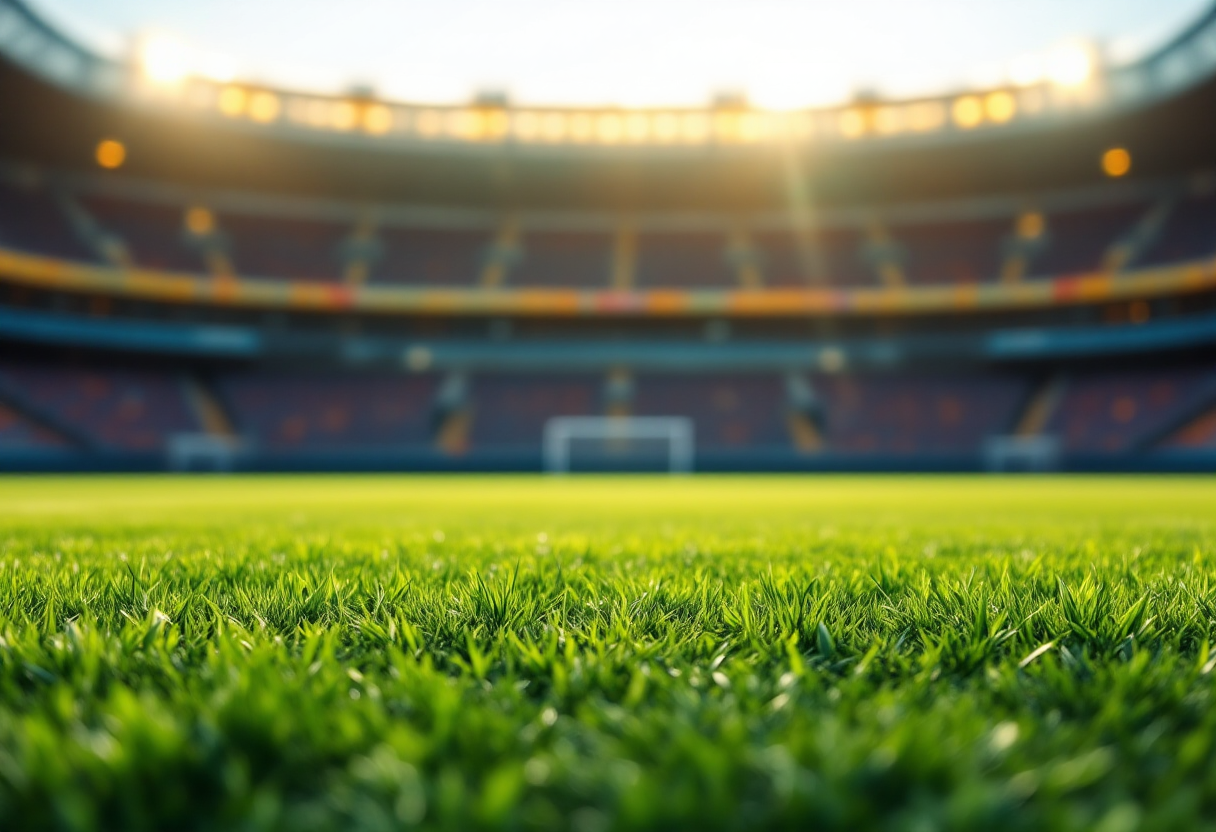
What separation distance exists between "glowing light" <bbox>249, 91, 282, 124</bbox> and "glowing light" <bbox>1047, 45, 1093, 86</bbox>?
23378mm

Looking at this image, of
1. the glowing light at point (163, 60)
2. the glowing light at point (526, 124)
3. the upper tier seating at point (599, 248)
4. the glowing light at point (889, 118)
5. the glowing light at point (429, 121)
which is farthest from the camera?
the glowing light at point (526, 124)

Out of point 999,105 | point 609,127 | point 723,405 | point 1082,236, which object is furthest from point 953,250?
point 609,127

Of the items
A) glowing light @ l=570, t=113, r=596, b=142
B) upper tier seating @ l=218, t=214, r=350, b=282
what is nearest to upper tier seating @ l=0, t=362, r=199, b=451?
upper tier seating @ l=218, t=214, r=350, b=282

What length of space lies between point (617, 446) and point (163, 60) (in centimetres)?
1769

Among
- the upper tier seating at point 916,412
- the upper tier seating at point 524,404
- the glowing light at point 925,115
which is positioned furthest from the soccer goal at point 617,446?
the glowing light at point 925,115

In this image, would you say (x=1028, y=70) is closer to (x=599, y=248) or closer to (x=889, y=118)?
(x=889, y=118)

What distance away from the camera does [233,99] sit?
24797mm

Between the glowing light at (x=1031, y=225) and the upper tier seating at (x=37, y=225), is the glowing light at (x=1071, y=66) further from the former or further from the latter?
the upper tier seating at (x=37, y=225)

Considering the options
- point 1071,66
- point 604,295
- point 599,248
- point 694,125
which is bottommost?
point 604,295

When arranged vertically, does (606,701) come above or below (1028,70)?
below

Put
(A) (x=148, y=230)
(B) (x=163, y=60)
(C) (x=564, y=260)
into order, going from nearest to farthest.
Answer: (B) (x=163, y=60) → (A) (x=148, y=230) → (C) (x=564, y=260)

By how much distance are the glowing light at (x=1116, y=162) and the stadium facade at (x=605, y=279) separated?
0.10 metres

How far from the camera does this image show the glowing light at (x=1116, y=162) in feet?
80.2

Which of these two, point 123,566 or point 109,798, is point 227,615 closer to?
point 109,798
